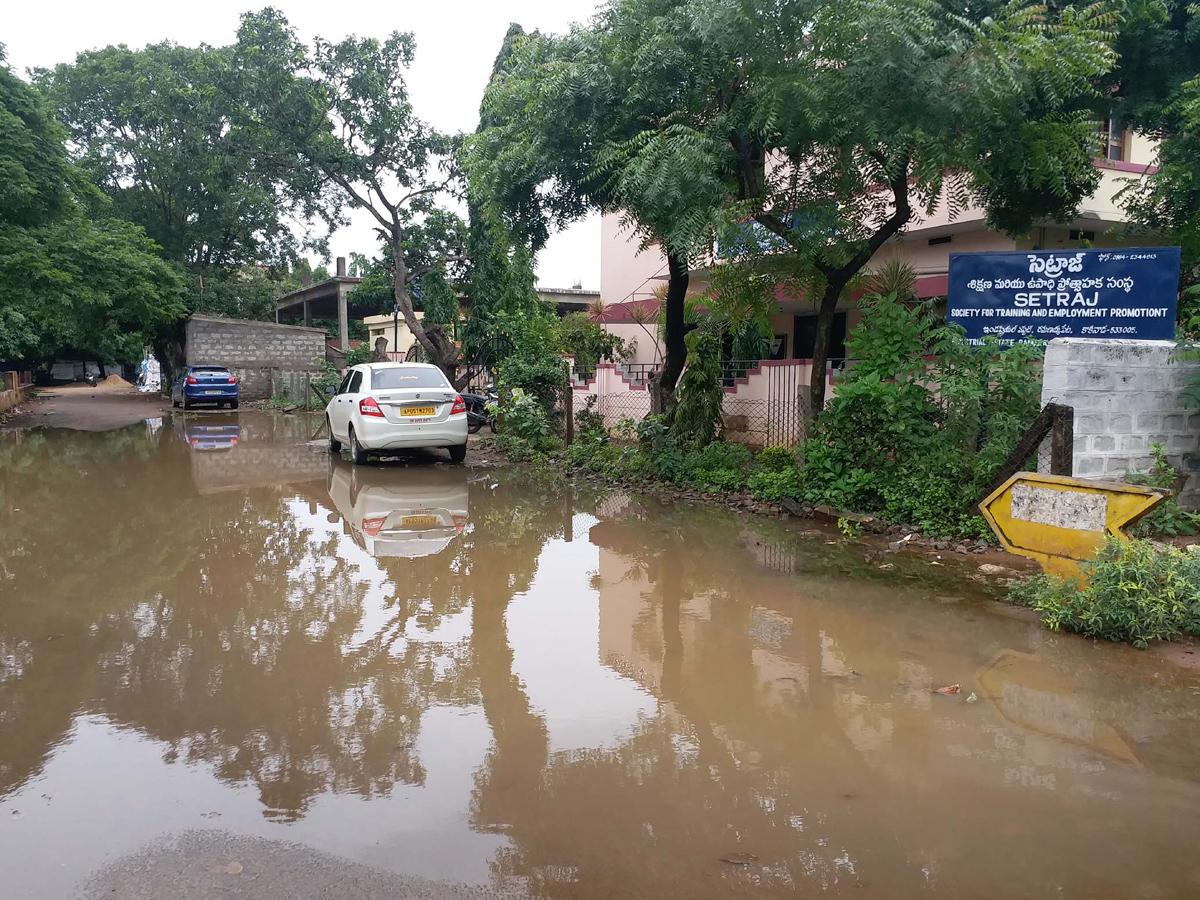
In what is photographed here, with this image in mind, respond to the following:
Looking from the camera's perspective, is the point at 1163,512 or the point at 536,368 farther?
the point at 536,368

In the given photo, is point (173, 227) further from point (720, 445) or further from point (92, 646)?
point (92, 646)

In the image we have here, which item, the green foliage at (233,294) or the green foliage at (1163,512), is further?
the green foliage at (233,294)

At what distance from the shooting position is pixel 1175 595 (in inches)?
212

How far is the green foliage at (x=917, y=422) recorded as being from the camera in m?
7.97

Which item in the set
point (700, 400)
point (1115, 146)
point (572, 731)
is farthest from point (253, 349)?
point (572, 731)

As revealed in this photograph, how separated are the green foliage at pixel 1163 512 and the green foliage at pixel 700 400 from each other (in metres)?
5.51

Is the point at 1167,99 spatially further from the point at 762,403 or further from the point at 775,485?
the point at 775,485

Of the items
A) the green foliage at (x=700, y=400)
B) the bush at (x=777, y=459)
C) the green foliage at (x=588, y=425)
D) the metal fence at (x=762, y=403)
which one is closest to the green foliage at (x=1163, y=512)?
the bush at (x=777, y=459)

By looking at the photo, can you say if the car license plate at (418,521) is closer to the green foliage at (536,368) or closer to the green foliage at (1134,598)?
the green foliage at (1134,598)

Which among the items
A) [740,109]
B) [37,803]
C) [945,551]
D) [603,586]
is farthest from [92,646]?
[740,109]

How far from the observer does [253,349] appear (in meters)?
33.7

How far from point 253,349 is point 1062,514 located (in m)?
32.5

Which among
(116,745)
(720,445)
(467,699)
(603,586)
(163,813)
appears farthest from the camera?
(720,445)

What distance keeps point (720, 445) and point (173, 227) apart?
31.1 meters
